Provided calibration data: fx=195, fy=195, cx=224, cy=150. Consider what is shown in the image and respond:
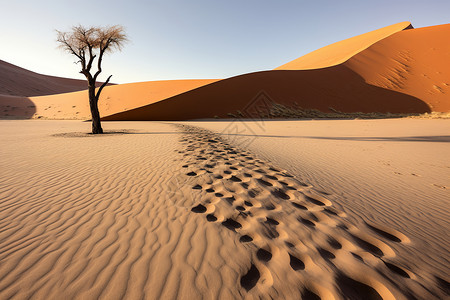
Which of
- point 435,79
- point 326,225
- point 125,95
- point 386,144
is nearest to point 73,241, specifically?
point 326,225

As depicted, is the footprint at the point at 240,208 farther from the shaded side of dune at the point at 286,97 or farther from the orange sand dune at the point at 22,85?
the orange sand dune at the point at 22,85

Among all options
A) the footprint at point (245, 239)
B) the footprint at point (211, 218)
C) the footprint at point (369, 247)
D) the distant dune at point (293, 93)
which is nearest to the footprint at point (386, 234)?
the footprint at point (369, 247)

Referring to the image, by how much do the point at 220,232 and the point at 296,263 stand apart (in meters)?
0.94

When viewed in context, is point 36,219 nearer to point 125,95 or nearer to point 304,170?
point 304,170

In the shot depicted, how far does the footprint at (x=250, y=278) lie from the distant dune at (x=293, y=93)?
74.7ft

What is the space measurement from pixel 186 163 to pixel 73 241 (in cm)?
345

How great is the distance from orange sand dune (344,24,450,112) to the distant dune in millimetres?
99

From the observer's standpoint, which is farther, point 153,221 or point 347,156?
point 347,156

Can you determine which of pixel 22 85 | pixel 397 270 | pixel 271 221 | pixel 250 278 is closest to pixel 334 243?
pixel 397 270

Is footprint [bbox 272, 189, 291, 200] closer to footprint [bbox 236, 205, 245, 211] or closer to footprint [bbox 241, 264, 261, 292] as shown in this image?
footprint [bbox 236, 205, 245, 211]

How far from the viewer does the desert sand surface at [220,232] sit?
5.65 ft

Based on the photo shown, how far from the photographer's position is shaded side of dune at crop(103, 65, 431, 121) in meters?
23.6

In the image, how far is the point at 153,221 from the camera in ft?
9.04

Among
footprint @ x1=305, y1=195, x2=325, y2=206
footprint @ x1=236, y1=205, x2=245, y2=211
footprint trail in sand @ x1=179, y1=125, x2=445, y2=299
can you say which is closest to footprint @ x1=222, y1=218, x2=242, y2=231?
footprint trail in sand @ x1=179, y1=125, x2=445, y2=299
